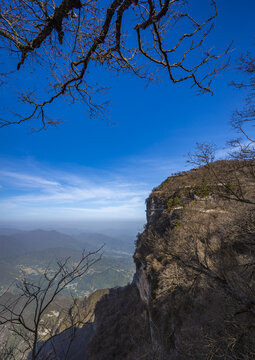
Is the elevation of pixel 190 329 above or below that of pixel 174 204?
below

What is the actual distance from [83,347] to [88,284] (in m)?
120

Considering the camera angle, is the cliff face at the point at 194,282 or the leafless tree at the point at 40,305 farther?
the cliff face at the point at 194,282

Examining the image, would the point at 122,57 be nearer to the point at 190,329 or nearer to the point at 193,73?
the point at 193,73

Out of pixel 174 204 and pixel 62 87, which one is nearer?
pixel 62 87

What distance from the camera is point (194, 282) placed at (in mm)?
5672

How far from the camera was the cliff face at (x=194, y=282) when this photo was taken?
16.8 ft

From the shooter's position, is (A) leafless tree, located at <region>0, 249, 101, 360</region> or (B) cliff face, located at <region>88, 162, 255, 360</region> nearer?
(A) leafless tree, located at <region>0, 249, 101, 360</region>

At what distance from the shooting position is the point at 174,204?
50.8 ft

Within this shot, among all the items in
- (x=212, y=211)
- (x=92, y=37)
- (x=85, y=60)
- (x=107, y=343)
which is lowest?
(x=107, y=343)

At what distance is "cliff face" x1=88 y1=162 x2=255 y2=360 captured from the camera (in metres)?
5.12

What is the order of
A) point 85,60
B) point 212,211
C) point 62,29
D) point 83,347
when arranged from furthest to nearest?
point 83,347
point 212,211
point 85,60
point 62,29

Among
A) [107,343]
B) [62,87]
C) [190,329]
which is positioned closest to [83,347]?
[107,343]

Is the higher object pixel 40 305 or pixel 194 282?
pixel 40 305

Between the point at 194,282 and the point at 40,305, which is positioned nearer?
the point at 40,305
